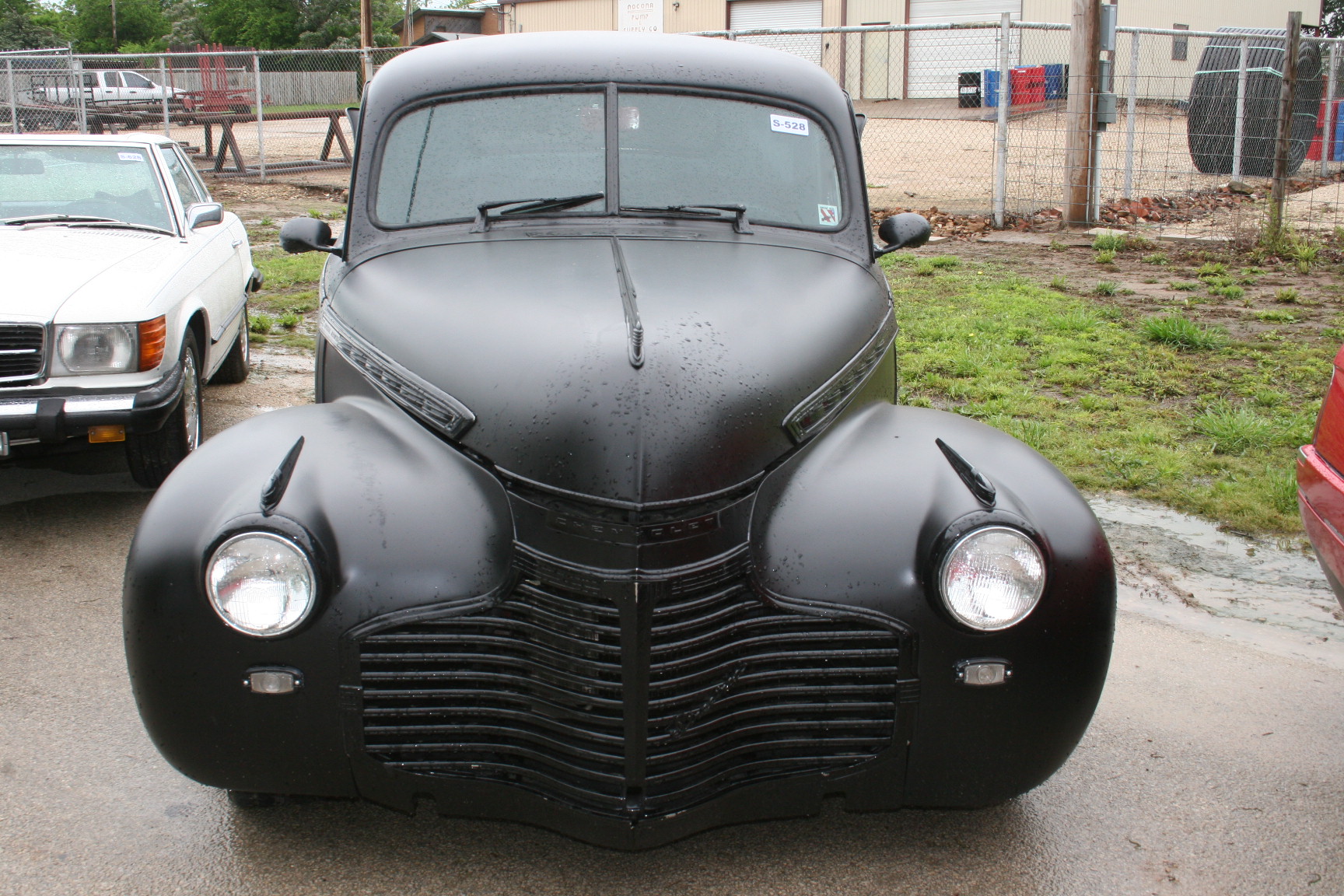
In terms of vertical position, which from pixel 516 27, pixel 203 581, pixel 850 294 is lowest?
pixel 203 581

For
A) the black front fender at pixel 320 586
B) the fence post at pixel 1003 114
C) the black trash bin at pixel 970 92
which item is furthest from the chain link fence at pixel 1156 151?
the black front fender at pixel 320 586

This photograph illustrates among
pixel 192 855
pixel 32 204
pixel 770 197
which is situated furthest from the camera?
pixel 32 204

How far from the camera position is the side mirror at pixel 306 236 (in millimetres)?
3750

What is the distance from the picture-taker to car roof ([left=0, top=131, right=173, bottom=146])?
6.28m

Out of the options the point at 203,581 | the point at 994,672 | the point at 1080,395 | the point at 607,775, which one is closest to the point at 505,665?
the point at 607,775

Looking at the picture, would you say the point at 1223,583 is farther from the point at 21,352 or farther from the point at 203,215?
the point at 203,215

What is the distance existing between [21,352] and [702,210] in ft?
9.70

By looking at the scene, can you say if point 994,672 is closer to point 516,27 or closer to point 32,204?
point 32,204

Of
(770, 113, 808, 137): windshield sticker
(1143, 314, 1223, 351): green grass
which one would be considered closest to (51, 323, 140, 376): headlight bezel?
(770, 113, 808, 137): windshield sticker

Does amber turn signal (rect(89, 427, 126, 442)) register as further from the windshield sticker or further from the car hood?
the windshield sticker

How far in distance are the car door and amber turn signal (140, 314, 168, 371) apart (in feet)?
2.43

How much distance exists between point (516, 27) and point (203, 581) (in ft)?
145

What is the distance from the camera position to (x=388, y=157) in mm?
3684

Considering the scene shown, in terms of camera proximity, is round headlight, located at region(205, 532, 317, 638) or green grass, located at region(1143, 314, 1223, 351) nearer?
round headlight, located at region(205, 532, 317, 638)
